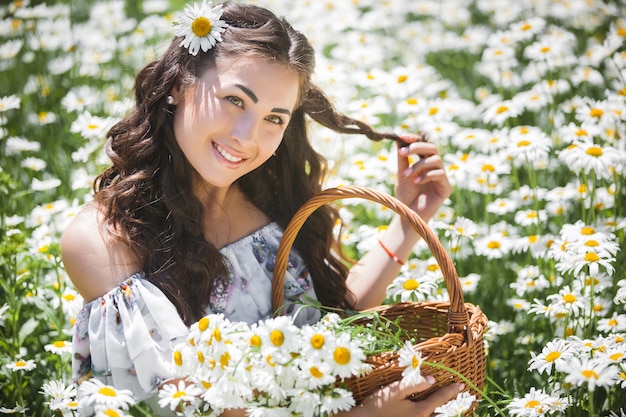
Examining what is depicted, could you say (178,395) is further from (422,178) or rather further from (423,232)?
(422,178)

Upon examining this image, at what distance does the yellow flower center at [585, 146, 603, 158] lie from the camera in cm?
213

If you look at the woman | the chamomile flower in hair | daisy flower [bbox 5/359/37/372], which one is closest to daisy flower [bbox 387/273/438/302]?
the woman

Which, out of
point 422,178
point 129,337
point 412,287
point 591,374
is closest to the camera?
point 591,374

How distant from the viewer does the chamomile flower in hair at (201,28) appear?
1.76m

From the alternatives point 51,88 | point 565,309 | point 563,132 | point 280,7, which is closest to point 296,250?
point 565,309

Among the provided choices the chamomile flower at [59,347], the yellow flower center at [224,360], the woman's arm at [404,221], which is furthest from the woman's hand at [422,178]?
the chamomile flower at [59,347]

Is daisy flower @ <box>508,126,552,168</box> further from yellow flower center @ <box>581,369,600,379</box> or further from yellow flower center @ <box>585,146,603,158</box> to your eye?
yellow flower center @ <box>581,369,600,379</box>

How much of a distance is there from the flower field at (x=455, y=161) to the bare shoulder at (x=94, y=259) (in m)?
0.24

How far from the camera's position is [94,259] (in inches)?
66.2

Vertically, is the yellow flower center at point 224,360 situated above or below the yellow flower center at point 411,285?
above

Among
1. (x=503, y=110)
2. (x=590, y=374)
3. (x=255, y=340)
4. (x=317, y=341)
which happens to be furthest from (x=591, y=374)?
(x=503, y=110)

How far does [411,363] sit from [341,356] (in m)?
0.15

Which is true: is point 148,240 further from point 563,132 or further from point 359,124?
point 563,132

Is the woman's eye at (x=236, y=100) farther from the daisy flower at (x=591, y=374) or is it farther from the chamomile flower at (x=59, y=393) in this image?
the daisy flower at (x=591, y=374)
